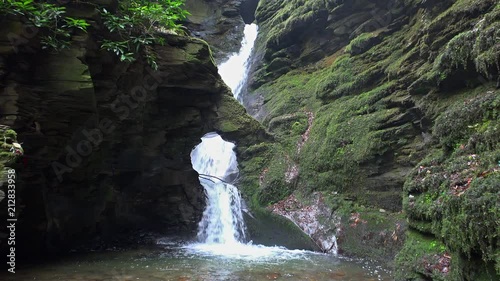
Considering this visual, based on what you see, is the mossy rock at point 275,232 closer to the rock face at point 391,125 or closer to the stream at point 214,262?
the stream at point 214,262

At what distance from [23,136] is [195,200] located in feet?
23.6

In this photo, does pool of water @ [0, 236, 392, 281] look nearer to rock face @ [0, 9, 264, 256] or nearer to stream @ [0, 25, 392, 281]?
stream @ [0, 25, 392, 281]

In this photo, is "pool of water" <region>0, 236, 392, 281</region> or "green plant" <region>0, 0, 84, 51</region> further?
"pool of water" <region>0, 236, 392, 281</region>

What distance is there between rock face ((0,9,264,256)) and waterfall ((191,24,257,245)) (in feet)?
1.93

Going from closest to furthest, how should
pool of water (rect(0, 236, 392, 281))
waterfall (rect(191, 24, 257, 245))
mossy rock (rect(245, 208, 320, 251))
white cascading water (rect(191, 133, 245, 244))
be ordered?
1. pool of water (rect(0, 236, 392, 281))
2. mossy rock (rect(245, 208, 320, 251))
3. white cascading water (rect(191, 133, 245, 244))
4. waterfall (rect(191, 24, 257, 245))

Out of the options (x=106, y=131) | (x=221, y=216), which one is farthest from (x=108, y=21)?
(x=221, y=216)

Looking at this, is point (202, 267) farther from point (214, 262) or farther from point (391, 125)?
point (391, 125)

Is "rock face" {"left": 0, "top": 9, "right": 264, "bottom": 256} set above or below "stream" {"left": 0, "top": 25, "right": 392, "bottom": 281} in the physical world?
above

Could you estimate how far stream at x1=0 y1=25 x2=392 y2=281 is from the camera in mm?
7453

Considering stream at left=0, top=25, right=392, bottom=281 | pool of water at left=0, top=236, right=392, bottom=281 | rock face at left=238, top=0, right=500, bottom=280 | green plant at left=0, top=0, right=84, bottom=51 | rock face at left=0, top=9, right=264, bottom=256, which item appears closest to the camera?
rock face at left=238, top=0, right=500, bottom=280

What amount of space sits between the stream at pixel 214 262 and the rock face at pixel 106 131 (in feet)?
3.14

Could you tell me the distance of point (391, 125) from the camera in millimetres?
11172

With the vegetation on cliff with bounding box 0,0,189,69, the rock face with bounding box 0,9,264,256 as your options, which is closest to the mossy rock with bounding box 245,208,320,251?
the rock face with bounding box 0,9,264,256

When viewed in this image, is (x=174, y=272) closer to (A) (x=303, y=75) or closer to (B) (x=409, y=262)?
(B) (x=409, y=262)
